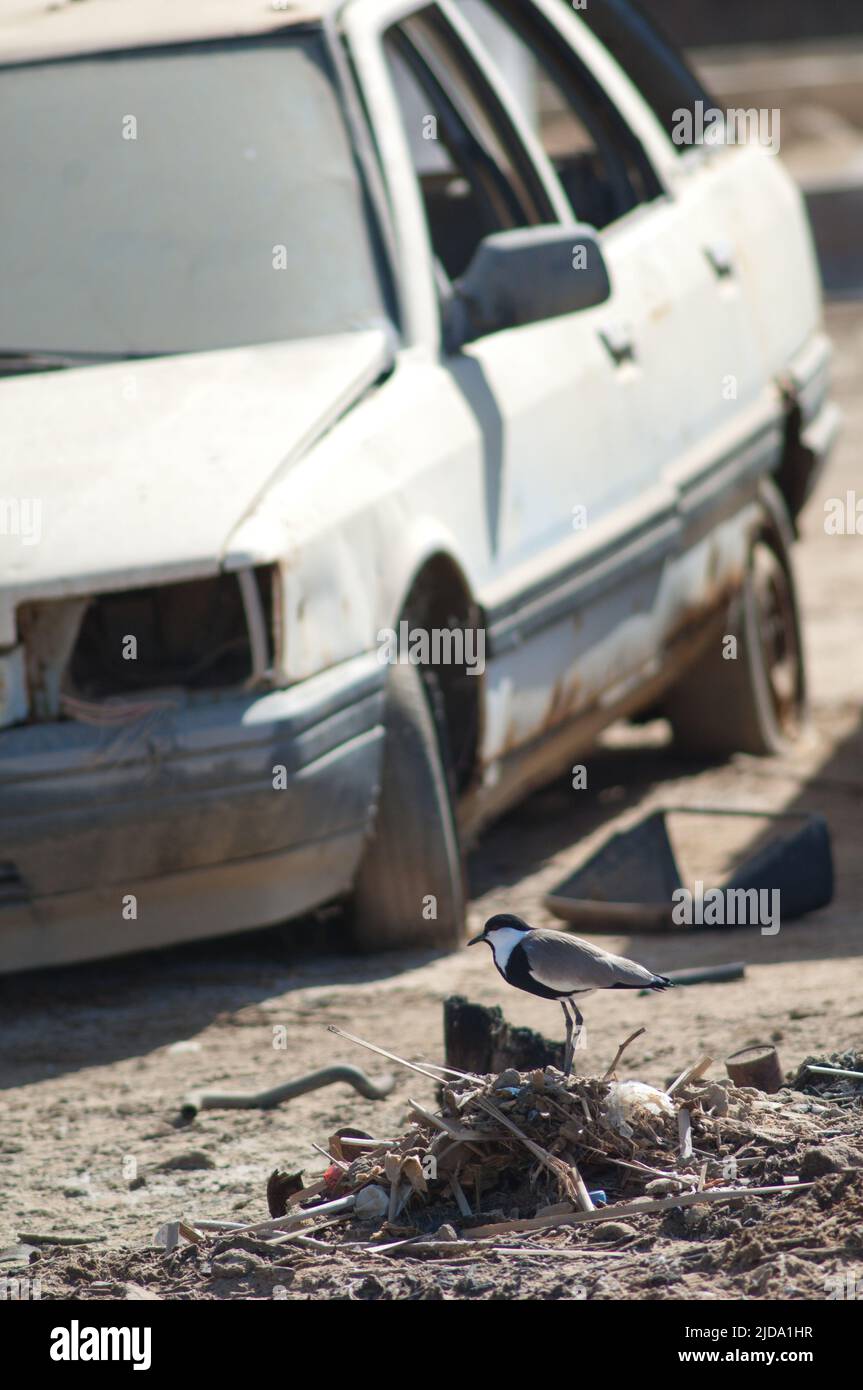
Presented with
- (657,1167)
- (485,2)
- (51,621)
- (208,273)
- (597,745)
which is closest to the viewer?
(657,1167)

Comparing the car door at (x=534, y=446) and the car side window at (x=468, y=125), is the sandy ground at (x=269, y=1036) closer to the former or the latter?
the car door at (x=534, y=446)

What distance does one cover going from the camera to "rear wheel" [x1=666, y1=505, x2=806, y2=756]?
6582 mm

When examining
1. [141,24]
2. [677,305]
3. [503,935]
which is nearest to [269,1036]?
[503,935]

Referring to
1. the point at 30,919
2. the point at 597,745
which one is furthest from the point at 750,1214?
the point at 597,745

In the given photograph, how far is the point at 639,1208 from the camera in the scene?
3.17 meters

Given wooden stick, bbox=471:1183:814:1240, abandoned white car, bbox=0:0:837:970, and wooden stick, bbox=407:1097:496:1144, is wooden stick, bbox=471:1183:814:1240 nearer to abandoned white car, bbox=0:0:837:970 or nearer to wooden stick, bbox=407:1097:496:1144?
wooden stick, bbox=407:1097:496:1144

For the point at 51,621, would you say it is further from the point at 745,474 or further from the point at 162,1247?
the point at 745,474

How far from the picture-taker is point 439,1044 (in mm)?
4301

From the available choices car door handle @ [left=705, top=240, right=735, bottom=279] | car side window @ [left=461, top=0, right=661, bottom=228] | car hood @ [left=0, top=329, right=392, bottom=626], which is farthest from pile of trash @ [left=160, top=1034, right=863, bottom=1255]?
car side window @ [left=461, top=0, right=661, bottom=228]

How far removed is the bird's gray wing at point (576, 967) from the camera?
3412 mm

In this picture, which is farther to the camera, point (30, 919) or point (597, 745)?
point (597, 745)

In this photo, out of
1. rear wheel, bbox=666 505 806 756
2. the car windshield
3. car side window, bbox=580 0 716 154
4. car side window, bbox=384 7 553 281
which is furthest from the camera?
car side window, bbox=580 0 716 154

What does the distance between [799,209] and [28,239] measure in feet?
10.6

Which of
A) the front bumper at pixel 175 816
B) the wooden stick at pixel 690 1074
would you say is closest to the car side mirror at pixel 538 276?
the front bumper at pixel 175 816
